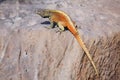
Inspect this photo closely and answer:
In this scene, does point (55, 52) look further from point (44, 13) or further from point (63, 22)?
point (44, 13)

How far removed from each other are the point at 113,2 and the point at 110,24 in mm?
1079

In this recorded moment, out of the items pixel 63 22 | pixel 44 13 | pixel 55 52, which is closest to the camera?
pixel 55 52

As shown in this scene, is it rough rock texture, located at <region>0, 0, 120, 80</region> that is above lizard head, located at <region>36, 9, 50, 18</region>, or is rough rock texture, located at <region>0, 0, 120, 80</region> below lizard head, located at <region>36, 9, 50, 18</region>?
below

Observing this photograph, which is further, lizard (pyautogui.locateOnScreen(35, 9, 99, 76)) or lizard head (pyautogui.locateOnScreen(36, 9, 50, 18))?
lizard head (pyautogui.locateOnScreen(36, 9, 50, 18))

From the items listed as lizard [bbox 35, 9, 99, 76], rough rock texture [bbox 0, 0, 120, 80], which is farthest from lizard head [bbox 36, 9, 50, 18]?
rough rock texture [bbox 0, 0, 120, 80]

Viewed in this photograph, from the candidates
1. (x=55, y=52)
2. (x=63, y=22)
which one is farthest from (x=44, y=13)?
(x=55, y=52)

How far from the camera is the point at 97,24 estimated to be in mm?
4781

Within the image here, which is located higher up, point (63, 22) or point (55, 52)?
point (63, 22)

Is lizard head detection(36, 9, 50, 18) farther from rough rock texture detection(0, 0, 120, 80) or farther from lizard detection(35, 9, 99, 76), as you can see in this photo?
rough rock texture detection(0, 0, 120, 80)

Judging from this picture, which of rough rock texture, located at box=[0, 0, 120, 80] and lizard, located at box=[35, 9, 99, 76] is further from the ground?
lizard, located at box=[35, 9, 99, 76]

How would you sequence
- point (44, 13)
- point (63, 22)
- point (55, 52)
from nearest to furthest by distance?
1. point (55, 52)
2. point (63, 22)
3. point (44, 13)

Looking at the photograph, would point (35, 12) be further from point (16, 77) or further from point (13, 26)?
point (16, 77)

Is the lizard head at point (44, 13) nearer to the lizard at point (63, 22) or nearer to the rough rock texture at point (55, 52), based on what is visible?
the lizard at point (63, 22)

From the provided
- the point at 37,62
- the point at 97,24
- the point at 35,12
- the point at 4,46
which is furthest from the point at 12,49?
the point at 97,24
